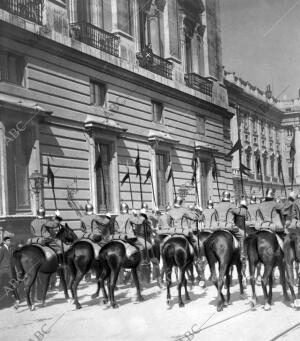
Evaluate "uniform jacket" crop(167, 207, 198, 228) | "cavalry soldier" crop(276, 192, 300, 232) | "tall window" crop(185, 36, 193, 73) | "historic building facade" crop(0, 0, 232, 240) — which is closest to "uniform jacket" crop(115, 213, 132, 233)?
"uniform jacket" crop(167, 207, 198, 228)

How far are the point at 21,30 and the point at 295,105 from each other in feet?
34.3

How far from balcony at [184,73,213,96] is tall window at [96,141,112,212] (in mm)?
6852

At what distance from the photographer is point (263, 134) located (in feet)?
115

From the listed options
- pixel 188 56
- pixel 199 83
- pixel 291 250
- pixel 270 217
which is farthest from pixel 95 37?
pixel 291 250

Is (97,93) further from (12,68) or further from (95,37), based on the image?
(12,68)

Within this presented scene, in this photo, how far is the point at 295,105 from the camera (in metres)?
21.8

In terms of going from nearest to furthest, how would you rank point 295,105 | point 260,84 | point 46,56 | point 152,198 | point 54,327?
point 54,327
point 260,84
point 46,56
point 295,105
point 152,198

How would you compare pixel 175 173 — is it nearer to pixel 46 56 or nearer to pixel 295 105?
pixel 295 105

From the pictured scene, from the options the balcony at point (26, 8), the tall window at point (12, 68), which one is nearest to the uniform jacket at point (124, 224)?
the tall window at point (12, 68)

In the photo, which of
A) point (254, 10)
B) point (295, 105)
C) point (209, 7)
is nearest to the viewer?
point (254, 10)

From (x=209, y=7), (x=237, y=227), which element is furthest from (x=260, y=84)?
(x=209, y=7)

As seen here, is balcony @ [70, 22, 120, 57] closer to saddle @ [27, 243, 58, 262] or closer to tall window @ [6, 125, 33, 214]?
tall window @ [6, 125, 33, 214]

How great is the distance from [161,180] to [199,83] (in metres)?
5.94

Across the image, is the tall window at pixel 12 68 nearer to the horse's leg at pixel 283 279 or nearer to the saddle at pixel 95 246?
the saddle at pixel 95 246
